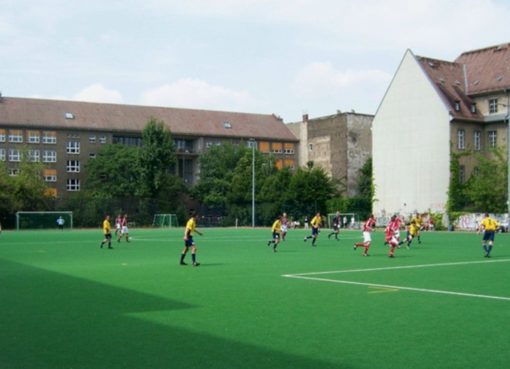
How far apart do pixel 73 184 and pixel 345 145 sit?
3853 centimetres

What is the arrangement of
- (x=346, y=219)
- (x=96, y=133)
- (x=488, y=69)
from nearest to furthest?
(x=488, y=69)
(x=346, y=219)
(x=96, y=133)

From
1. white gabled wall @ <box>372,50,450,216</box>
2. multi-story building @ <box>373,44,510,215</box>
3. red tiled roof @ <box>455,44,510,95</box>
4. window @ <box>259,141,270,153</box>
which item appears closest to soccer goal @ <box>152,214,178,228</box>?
white gabled wall @ <box>372,50,450,216</box>

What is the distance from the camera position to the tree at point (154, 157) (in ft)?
296

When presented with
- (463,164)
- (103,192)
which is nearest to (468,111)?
(463,164)

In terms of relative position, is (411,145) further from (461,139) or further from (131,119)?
(131,119)

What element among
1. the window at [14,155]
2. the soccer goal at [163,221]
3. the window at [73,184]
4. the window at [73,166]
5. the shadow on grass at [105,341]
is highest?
the window at [14,155]

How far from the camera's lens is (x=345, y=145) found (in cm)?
9388

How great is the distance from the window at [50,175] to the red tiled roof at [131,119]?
6175mm

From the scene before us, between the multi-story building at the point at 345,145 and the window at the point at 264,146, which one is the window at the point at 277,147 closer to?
the window at the point at 264,146

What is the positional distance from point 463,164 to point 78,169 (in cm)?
5351

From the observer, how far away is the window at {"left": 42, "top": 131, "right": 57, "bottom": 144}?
93188 mm

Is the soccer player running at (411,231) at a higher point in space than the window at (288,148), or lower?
lower

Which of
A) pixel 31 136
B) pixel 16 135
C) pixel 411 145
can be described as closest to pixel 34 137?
pixel 31 136

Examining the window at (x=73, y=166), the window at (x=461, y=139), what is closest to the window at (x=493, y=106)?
the window at (x=461, y=139)
